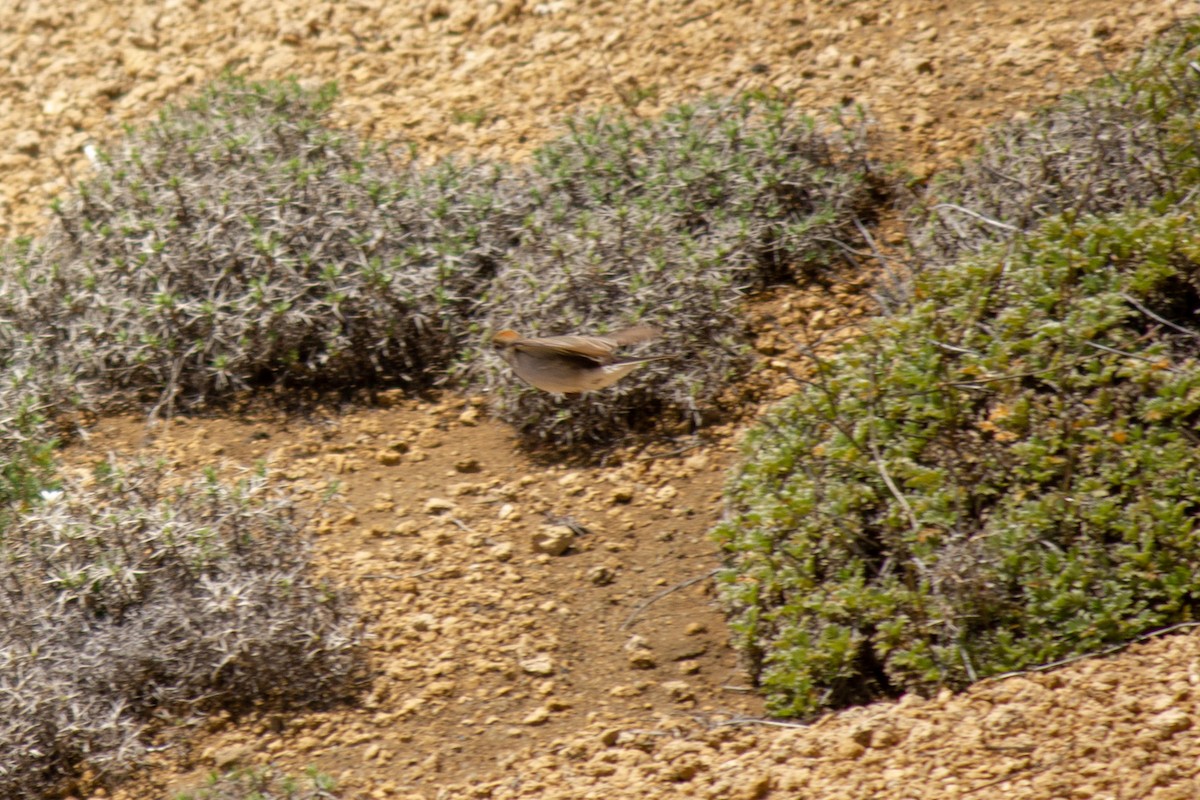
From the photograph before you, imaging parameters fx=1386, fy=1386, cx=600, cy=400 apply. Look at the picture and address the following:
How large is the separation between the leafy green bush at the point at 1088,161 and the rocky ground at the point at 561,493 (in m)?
0.52

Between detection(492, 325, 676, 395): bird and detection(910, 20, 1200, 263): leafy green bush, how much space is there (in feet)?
3.93

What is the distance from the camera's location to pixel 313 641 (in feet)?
12.8

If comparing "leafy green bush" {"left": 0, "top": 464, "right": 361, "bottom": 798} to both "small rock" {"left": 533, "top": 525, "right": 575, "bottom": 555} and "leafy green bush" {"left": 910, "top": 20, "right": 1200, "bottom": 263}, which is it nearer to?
"small rock" {"left": 533, "top": 525, "right": 575, "bottom": 555}

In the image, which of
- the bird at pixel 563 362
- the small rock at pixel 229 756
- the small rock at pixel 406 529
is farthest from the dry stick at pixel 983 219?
the small rock at pixel 229 756

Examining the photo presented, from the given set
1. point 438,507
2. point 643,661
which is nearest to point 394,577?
point 438,507

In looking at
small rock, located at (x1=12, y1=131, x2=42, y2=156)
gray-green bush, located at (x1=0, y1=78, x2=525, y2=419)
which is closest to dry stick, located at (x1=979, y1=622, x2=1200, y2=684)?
gray-green bush, located at (x1=0, y1=78, x2=525, y2=419)

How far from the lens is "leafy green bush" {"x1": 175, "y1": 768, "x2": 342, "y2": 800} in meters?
3.46

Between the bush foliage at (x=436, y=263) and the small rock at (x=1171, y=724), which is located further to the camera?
the bush foliage at (x=436, y=263)

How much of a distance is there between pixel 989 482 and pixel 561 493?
163cm

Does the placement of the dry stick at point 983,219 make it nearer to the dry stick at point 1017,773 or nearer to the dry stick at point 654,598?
the dry stick at point 654,598

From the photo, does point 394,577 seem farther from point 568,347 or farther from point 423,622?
point 568,347

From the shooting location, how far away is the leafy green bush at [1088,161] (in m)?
4.37

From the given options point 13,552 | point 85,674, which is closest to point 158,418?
point 13,552

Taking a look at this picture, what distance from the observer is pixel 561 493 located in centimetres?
474
